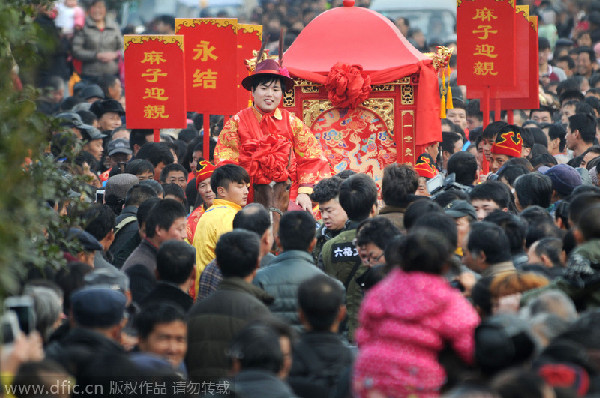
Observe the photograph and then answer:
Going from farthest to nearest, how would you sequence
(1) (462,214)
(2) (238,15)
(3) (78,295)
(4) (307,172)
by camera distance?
(2) (238,15)
(4) (307,172)
(1) (462,214)
(3) (78,295)

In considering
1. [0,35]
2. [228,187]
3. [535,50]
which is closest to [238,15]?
[535,50]

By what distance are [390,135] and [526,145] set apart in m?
1.24

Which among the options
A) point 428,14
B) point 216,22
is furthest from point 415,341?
point 428,14

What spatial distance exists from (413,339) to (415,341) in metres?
0.01

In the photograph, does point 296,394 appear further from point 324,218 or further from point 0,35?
point 324,218

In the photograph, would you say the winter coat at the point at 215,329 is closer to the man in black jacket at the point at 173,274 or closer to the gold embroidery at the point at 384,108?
the man in black jacket at the point at 173,274

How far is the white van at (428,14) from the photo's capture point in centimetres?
2088

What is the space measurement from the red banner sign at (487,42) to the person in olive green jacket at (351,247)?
13.1 ft

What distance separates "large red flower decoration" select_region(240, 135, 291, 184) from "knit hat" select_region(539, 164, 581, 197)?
207 centimetres

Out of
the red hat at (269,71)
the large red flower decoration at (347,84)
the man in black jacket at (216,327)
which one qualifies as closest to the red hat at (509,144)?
the large red flower decoration at (347,84)

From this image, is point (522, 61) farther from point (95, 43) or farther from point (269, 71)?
point (95, 43)

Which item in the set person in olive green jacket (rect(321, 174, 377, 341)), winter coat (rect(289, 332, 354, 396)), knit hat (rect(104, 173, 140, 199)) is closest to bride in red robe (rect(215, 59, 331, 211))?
knit hat (rect(104, 173, 140, 199))

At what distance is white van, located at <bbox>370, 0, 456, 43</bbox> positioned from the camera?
822 inches

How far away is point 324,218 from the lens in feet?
25.5
